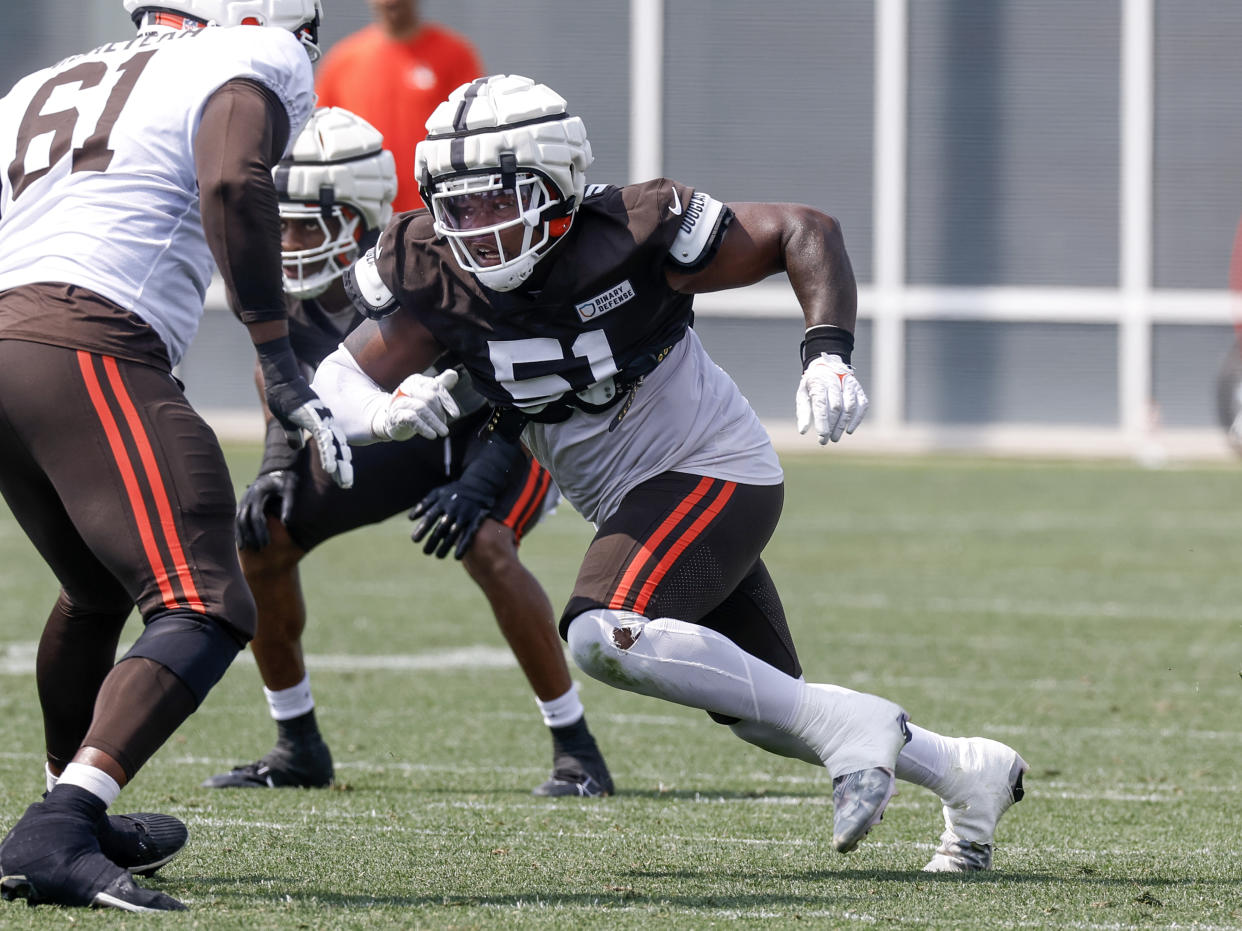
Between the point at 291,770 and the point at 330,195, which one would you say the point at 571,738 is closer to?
the point at 291,770

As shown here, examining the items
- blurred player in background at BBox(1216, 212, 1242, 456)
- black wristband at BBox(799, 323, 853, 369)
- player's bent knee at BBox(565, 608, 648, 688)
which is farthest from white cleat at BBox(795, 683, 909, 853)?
blurred player in background at BBox(1216, 212, 1242, 456)

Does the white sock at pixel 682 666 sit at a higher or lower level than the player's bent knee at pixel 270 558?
higher

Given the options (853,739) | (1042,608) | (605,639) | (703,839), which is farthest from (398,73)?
(853,739)

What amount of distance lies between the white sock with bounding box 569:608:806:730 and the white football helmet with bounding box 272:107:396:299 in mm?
1951

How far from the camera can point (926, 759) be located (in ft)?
12.3

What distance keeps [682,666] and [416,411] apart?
2.28 ft

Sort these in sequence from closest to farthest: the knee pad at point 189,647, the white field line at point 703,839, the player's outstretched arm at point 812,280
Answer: the knee pad at point 189,647 → the player's outstretched arm at point 812,280 → the white field line at point 703,839

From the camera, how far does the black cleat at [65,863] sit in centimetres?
317

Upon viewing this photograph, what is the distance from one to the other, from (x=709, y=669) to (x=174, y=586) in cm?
98

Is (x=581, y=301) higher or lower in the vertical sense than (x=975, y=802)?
higher

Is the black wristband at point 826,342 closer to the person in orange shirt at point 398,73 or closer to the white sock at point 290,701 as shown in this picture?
the white sock at point 290,701

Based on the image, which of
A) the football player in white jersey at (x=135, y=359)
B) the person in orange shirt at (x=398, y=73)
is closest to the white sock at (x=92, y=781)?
the football player in white jersey at (x=135, y=359)

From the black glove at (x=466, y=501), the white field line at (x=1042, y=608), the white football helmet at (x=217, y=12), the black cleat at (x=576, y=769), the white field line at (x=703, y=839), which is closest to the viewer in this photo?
the white football helmet at (x=217, y=12)

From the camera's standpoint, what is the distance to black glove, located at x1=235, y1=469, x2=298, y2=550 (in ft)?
16.7
